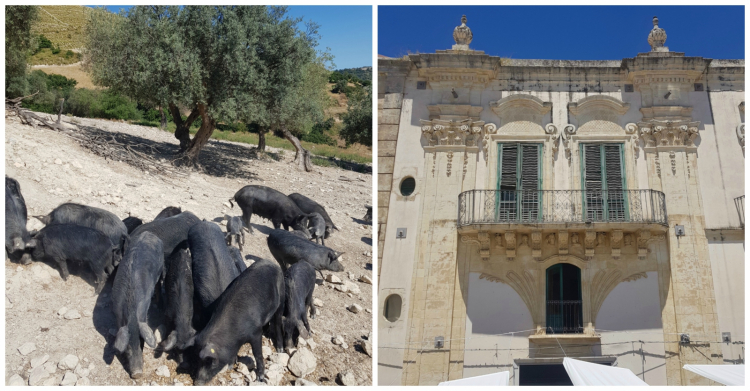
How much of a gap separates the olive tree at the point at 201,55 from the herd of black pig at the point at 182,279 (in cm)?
901

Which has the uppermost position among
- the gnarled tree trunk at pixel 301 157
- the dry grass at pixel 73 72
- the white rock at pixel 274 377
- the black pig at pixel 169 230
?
the dry grass at pixel 73 72

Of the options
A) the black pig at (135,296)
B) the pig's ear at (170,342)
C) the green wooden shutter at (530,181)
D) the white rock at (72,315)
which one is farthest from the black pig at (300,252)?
the green wooden shutter at (530,181)

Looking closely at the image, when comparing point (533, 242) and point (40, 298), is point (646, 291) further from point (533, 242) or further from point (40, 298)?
point (40, 298)

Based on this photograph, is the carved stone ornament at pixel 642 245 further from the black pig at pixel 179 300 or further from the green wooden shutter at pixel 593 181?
the black pig at pixel 179 300

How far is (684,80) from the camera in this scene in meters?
13.1

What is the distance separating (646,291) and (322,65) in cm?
1957

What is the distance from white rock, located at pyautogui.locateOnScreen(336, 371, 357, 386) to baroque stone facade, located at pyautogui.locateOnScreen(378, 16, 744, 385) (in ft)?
13.3

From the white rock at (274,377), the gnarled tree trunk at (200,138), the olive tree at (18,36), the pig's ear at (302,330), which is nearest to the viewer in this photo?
the white rock at (274,377)

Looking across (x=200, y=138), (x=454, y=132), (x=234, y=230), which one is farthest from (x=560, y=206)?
(x=200, y=138)

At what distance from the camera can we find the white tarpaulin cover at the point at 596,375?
9.16 metres

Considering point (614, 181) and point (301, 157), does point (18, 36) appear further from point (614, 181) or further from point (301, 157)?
point (614, 181)

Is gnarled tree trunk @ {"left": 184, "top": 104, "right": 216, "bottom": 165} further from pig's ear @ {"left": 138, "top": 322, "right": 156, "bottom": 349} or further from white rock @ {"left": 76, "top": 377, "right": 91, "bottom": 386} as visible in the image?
white rock @ {"left": 76, "top": 377, "right": 91, "bottom": 386}

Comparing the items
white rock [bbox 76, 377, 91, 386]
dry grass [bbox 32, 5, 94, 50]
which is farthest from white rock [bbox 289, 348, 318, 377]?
dry grass [bbox 32, 5, 94, 50]

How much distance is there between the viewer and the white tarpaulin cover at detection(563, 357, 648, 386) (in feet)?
30.1
